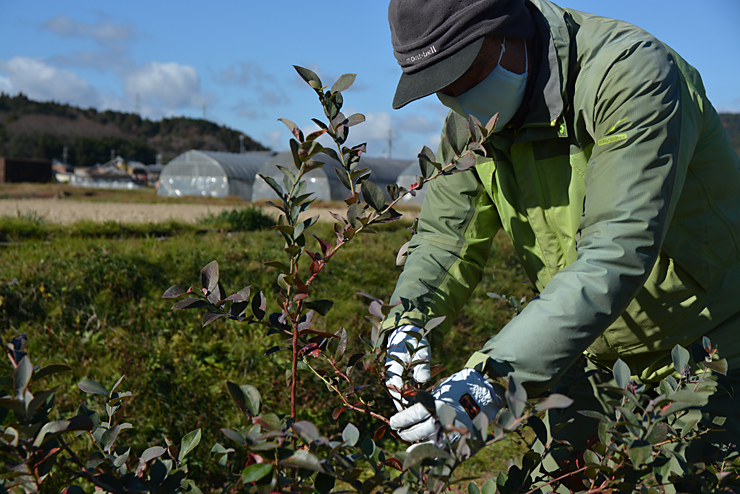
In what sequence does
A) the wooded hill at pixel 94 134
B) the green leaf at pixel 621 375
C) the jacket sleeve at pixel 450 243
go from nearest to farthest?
the green leaf at pixel 621 375
the jacket sleeve at pixel 450 243
the wooded hill at pixel 94 134

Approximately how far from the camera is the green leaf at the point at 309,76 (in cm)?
107

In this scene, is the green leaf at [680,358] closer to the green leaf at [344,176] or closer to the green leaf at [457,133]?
the green leaf at [457,133]

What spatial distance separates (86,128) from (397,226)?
10889 centimetres

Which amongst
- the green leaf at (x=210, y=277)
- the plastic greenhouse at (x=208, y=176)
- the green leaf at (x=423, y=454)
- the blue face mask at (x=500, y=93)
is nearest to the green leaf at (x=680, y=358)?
the green leaf at (x=423, y=454)

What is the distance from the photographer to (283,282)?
105 cm

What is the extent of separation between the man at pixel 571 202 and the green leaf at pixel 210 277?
38 cm

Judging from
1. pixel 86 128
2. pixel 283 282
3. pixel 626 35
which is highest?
pixel 86 128

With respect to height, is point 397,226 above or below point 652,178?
below

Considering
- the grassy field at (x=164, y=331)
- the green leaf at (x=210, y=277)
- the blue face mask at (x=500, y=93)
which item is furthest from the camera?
the grassy field at (x=164, y=331)

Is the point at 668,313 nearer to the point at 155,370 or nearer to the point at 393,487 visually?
the point at 393,487

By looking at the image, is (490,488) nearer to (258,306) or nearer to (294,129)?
(258,306)

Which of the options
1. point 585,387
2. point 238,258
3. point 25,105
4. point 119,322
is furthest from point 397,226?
point 25,105

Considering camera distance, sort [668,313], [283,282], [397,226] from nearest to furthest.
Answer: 1. [283,282]
2. [668,313]
3. [397,226]

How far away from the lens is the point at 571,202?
1.43 meters
